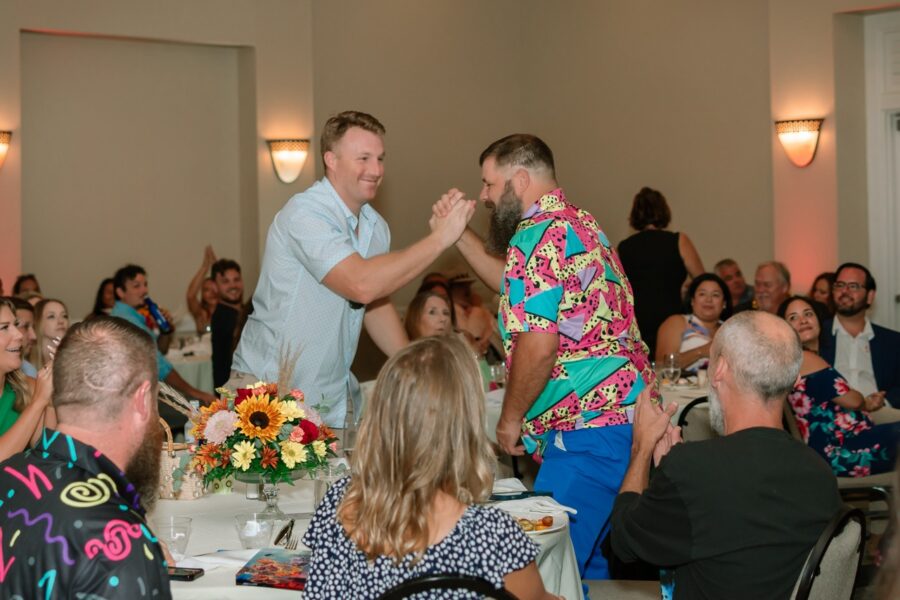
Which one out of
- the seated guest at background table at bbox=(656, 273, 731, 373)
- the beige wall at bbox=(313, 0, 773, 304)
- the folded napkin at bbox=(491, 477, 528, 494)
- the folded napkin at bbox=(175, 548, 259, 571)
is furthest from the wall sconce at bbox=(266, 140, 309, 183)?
the folded napkin at bbox=(175, 548, 259, 571)

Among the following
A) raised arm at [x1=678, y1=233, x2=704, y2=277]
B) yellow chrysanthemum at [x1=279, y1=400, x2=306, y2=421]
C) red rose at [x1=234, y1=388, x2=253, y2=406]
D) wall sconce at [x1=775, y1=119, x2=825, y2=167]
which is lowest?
yellow chrysanthemum at [x1=279, y1=400, x2=306, y2=421]

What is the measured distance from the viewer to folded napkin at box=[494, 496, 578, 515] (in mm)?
3057

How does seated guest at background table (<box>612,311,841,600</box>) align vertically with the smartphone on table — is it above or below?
above

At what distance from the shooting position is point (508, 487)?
3.42 metres

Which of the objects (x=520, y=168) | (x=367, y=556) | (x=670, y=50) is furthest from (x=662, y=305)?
(x=367, y=556)

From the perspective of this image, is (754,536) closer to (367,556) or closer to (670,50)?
(367,556)

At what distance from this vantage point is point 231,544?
2871 mm

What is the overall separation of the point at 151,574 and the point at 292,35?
28.0ft

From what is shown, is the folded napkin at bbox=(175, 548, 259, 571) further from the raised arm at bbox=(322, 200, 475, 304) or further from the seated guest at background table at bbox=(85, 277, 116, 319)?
the seated guest at background table at bbox=(85, 277, 116, 319)

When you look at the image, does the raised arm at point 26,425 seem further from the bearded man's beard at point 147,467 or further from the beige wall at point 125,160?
the beige wall at point 125,160

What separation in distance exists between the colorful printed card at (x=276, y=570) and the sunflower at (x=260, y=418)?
0.32 m

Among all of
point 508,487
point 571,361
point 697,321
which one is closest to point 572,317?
point 571,361

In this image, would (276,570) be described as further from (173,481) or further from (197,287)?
(197,287)

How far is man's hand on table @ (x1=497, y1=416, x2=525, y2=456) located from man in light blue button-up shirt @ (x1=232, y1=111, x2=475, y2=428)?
51cm
